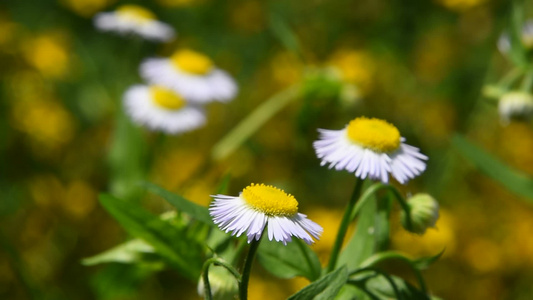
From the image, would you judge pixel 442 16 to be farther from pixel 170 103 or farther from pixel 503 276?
pixel 170 103

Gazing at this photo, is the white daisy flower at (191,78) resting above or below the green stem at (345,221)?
above

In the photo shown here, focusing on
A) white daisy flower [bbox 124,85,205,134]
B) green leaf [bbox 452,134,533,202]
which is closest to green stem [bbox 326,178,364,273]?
green leaf [bbox 452,134,533,202]

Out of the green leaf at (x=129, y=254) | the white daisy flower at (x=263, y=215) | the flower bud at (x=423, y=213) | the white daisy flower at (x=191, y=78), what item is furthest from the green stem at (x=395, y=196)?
the white daisy flower at (x=191, y=78)

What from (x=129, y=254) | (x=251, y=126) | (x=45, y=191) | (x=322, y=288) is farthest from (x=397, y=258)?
(x=45, y=191)

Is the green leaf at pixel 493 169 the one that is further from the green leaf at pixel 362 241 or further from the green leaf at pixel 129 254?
the green leaf at pixel 129 254

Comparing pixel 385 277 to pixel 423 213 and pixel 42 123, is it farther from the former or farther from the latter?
pixel 42 123

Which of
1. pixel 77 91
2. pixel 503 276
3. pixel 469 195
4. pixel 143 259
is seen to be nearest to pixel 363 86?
pixel 469 195
